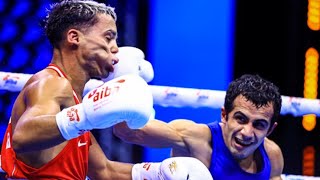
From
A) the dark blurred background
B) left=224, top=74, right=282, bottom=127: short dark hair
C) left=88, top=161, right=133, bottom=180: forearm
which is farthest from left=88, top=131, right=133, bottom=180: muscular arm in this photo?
the dark blurred background

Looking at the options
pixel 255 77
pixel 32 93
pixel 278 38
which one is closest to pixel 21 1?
pixel 278 38

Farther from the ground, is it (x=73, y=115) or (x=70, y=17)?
(x=70, y=17)

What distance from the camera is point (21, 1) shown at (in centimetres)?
418

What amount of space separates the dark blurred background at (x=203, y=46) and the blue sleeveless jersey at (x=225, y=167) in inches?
69.3

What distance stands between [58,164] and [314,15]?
284 cm

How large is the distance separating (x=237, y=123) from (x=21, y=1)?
2251mm

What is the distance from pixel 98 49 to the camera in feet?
6.46

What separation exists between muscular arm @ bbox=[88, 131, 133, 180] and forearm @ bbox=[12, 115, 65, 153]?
54 centimetres

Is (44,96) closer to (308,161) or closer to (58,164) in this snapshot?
(58,164)

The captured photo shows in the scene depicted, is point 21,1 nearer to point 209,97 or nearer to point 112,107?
point 209,97

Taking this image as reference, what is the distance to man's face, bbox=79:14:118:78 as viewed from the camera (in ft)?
6.47

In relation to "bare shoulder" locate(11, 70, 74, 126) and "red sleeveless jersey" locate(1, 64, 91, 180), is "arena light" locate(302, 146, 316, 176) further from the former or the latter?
"bare shoulder" locate(11, 70, 74, 126)

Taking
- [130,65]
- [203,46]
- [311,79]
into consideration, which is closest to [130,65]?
[130,65]

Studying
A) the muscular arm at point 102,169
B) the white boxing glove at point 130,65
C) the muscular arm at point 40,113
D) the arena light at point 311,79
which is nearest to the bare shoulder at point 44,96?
the muscular arm at point 40,113
